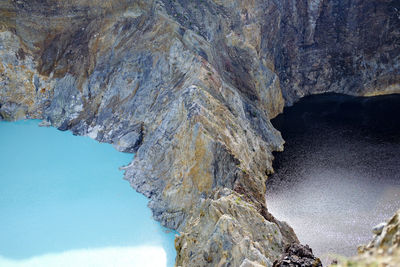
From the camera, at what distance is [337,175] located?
35906 mm

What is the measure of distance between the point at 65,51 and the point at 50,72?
2906mm

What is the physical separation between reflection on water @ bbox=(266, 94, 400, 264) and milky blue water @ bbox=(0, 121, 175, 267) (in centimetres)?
1088

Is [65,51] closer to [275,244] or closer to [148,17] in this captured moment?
[148,17]

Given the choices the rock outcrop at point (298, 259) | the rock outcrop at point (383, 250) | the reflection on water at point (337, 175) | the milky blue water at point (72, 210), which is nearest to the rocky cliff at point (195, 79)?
the milky blue water at point (72, 210)

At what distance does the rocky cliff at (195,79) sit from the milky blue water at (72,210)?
5.95 feet

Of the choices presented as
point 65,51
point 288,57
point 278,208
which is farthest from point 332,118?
point 65,51

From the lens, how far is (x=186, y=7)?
142 ft

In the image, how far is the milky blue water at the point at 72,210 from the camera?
81.8ft

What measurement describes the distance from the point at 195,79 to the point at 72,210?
14765mm

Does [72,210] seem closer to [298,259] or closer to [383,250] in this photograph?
[298,259]

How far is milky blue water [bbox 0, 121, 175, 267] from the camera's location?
24.9 meters

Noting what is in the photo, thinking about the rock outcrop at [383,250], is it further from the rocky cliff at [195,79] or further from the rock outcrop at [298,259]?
the rocky cliff at [195,79]

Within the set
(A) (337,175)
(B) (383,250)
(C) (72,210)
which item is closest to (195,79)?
(C) (72,210)

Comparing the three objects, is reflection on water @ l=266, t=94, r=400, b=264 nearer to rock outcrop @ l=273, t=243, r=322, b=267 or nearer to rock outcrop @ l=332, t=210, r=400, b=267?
rock outcrop @ l=273, t=243, r=322, b=267
